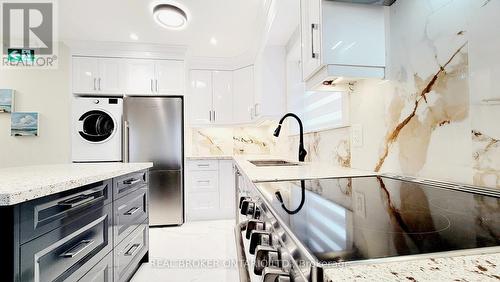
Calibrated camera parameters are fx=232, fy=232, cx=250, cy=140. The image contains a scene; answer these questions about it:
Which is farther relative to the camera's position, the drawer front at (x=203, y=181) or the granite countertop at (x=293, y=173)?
the drawer front at (x=203, y=181)

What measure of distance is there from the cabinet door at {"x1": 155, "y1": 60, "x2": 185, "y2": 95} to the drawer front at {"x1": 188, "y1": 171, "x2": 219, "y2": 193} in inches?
45.0

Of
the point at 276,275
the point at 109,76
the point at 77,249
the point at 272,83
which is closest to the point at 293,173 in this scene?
the point at 276,275

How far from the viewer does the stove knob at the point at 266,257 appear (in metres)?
0.49

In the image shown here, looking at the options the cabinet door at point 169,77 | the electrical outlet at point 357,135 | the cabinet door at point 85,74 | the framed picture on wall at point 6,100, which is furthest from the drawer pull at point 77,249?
the framed picture on wall at point 6,100

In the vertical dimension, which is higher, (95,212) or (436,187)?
(436,187)

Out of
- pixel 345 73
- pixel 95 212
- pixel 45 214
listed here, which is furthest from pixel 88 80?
pixel 345 73

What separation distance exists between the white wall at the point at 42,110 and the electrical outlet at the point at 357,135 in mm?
3359

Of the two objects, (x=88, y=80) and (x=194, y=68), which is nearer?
(x=88, y=80)

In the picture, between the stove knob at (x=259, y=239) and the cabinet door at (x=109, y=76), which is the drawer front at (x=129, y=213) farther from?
the cabinet door at (x=109, y=76)

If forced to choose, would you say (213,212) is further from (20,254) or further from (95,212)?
(20,254)

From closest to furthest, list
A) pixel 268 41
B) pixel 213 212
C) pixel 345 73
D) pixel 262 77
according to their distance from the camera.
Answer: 1. pixel 345 73
2. pixel 268 41
3. pixel 262 77
4. pixel 213 212

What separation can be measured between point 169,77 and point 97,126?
3.56ft

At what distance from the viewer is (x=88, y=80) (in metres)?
3.00

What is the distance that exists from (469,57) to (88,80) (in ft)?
11.9
